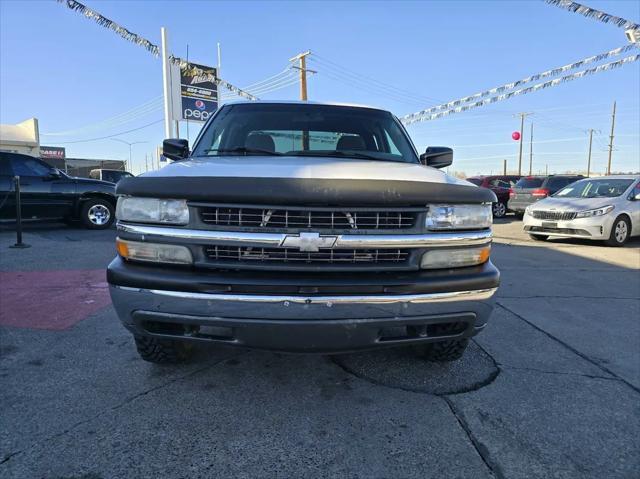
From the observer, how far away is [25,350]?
3205mm

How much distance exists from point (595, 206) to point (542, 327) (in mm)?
6311

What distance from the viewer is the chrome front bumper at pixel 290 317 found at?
203 cm

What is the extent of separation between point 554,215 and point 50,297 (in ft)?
29.8

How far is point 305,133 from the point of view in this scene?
3.49 metres

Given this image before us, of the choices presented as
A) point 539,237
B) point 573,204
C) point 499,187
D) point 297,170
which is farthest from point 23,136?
point 297,170

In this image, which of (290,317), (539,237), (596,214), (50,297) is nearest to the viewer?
(290,317)

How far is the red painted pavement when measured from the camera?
12.8ft

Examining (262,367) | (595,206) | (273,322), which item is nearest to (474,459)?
(273,322)

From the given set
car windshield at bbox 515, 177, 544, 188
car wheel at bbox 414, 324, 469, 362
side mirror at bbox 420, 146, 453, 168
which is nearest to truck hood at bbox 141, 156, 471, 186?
side mirror at bbox 420, 146, 453, 168

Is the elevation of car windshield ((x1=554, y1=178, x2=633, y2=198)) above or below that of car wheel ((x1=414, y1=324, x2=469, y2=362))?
above

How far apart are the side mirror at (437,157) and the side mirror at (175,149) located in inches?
74.7

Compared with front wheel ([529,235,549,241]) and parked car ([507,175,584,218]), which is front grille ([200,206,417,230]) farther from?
parked car ([507,175,584,218])

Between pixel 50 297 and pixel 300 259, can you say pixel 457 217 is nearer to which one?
pixel 300 259

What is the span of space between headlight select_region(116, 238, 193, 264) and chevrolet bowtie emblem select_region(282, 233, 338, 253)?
0.49 meters
